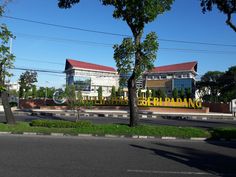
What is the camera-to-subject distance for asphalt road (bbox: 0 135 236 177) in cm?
773

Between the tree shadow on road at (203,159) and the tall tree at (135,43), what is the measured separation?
228 inches

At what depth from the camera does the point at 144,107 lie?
4378 centimetres

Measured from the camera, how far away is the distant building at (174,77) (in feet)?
267

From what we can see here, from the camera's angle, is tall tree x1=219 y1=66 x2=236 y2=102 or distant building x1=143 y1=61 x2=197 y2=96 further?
distant building x1=143 y1=61 x2=197 y2=96

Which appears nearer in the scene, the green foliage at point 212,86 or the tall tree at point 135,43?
the tall tree at point 135,43

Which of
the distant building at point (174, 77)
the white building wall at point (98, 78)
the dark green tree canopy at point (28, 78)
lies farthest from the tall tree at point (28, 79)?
the distant building at point (174, 77)

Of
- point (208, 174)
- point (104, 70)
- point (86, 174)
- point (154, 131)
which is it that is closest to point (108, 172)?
point (86, 174)

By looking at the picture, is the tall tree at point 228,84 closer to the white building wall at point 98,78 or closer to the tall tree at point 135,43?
the white building wall at point 98,78

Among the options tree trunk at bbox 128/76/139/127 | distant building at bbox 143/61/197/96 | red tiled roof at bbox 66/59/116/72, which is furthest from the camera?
red tiled roof at bbox 66/59/116/72

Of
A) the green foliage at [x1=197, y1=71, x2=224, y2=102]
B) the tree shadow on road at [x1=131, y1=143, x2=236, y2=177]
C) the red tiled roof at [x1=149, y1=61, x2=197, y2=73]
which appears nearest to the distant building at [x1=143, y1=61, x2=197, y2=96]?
the red tiled roof at [x1=149, y1=61, x2=197, y2=73]

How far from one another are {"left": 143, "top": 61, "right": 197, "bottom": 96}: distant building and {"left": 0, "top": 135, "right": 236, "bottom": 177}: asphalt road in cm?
6783

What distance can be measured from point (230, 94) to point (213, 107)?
1782 centimetres

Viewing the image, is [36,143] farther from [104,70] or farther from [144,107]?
[104,70]

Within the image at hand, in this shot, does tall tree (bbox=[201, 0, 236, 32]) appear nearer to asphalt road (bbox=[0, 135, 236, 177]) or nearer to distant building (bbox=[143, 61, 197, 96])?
asphalt road (bbox=[0, 135, 236, 177])
